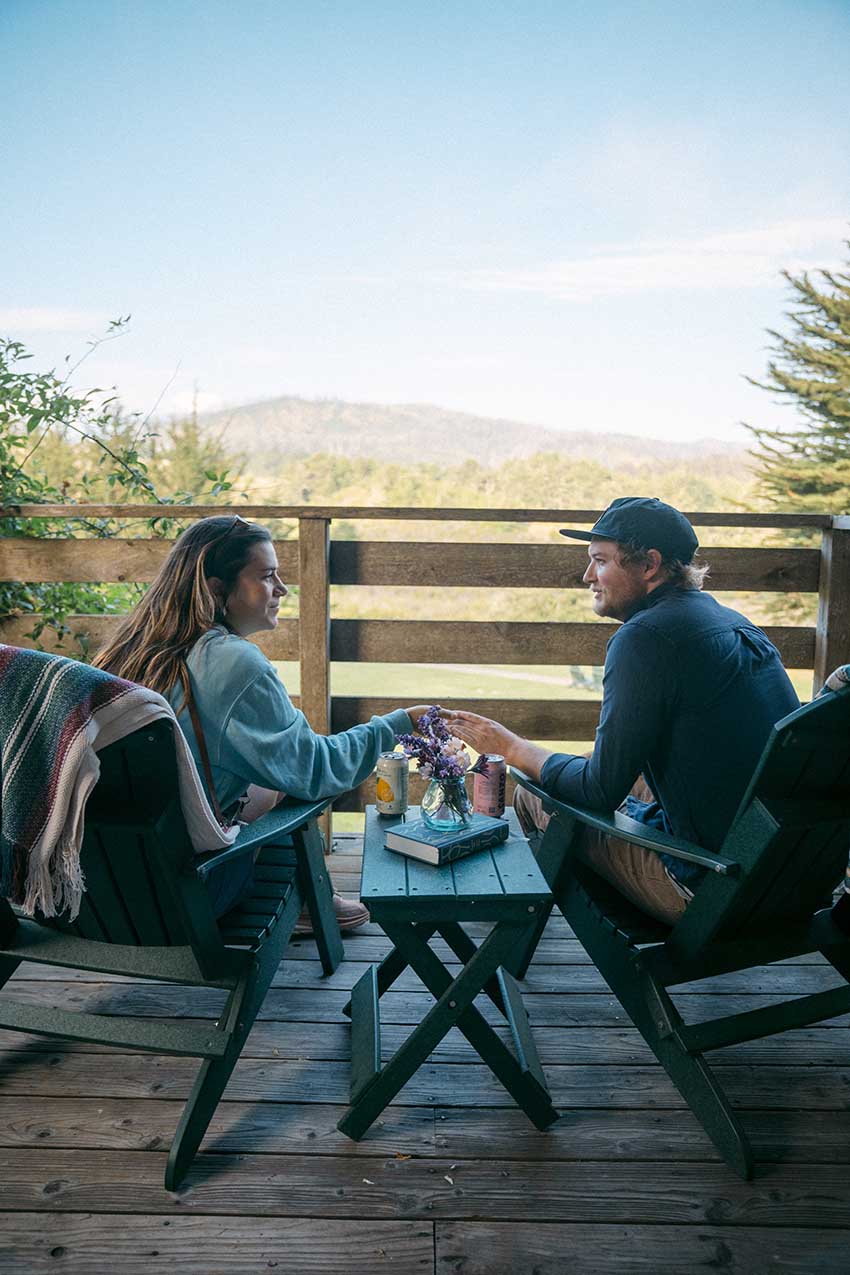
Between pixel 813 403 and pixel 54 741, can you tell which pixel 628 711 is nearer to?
pixel 54 741

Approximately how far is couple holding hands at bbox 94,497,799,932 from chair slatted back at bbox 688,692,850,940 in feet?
0.53

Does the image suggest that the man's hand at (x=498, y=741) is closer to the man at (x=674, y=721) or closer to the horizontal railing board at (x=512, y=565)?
the man at (x=674, y=721)

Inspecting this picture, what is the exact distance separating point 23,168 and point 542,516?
18264 mm

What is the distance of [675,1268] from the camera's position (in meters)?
1.44

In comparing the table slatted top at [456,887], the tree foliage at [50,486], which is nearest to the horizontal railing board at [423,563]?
the tree foliage at [50,486]

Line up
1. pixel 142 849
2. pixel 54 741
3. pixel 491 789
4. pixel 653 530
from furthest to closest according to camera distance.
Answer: pixel 491 789 → pixel 653 530 → pixel 142 849 → pixel 54 741

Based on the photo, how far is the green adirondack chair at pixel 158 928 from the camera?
5.08 ft

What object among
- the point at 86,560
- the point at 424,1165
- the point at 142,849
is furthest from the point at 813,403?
the point at 142,849

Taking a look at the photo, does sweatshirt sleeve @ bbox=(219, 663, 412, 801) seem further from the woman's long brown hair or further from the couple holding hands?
the woman's long brown hair

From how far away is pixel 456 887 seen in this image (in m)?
1.76

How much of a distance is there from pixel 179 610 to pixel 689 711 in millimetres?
1084

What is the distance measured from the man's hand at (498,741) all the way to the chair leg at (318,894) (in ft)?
1.40

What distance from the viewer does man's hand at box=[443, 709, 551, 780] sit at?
214 centimetres

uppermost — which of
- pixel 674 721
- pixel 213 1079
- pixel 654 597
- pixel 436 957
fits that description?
pixel 654 597
